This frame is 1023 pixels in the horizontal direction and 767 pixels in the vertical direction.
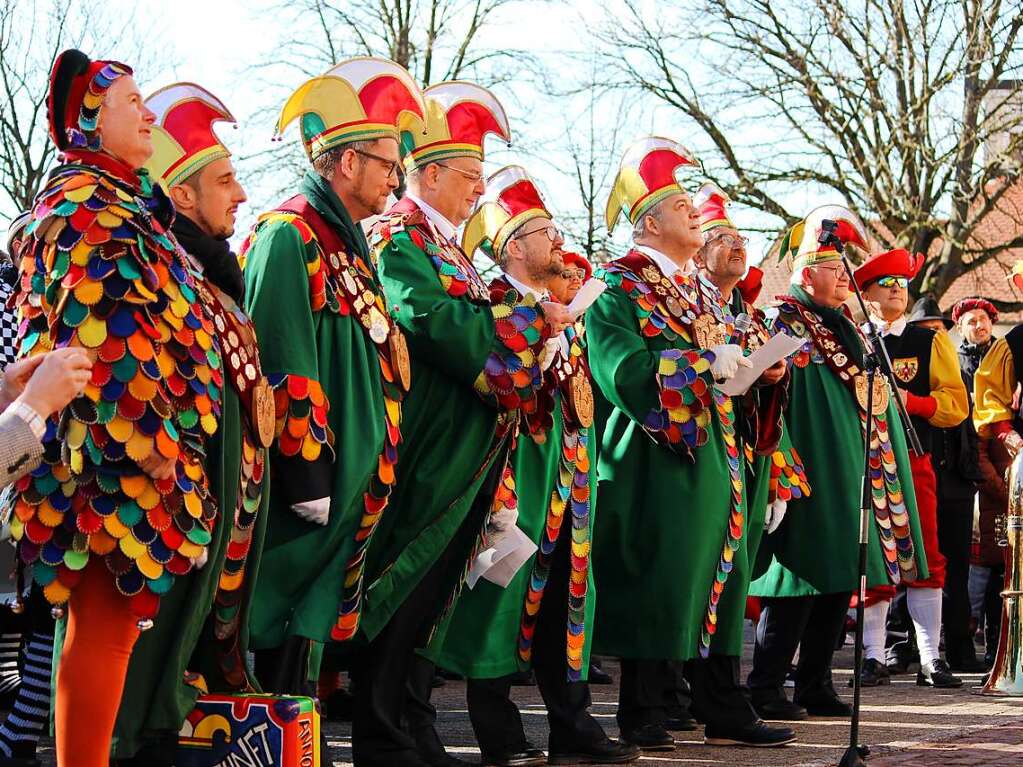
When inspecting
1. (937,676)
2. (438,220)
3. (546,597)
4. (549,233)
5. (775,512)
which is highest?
(549,233)

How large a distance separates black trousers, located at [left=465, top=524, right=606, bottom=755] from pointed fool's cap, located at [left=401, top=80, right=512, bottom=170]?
139cm

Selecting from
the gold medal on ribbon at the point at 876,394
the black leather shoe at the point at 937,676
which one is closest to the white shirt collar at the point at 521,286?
the gold medal on ribbon at the point at 876,394

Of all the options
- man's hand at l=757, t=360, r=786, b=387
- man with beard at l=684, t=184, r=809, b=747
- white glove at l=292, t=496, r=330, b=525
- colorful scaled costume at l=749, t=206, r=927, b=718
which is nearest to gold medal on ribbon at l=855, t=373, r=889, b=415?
colorful scaled costume at l=749, t=206, r=927, b=718

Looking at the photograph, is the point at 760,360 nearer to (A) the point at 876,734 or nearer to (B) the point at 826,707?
(A) the point at 876,734

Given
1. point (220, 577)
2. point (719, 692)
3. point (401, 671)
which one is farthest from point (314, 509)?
point (719, 692)

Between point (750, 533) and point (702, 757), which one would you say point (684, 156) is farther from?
point (702, 757)

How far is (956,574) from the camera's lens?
9562 millimetres

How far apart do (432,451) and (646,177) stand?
193 cm

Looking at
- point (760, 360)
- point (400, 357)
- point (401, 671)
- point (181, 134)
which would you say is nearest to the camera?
point (181, 134)

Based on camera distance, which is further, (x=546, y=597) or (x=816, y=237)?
(x=816, y=237)

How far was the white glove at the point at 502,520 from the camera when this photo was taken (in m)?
5.40

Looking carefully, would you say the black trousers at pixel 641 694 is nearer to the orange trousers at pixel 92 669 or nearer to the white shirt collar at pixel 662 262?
the white shirt collar at pixel 662 262

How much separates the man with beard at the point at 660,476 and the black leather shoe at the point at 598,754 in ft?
1.23

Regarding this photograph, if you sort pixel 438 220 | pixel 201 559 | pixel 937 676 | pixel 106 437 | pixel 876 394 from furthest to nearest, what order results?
pixel 937 676
pixel 876 394
pixel 438 220
pixel 201 559
pixel 106 437
